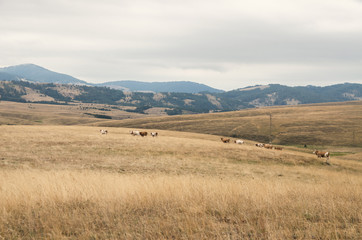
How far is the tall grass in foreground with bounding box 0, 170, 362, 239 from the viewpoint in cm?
577

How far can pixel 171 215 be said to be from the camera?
6719 millimetres

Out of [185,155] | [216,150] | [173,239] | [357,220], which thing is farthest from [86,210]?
[216,150]

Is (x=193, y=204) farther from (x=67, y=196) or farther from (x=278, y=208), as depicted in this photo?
(x=67, y=196)

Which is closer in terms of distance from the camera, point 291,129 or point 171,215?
point 171,215

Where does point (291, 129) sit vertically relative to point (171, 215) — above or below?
below

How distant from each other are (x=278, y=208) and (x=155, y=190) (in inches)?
157

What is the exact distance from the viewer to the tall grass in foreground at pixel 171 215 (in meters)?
5.77

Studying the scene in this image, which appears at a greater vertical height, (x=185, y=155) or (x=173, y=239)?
(x=173, y=239)

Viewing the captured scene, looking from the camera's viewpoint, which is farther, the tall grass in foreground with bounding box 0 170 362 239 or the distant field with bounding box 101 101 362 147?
the distant field with bounding box 101 101 362 147

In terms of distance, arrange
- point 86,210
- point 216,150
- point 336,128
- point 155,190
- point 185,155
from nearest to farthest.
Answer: point 86,210 < point 155,190 < point 185,155 < point 216,150 < point 336,128

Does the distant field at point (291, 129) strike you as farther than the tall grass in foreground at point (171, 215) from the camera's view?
Yes

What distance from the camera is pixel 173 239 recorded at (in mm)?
5574

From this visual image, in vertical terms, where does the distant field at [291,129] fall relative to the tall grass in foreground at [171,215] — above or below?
below

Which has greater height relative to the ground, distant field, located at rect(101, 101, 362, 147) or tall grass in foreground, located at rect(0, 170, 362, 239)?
tall grass in foreground, located at rect(0, 170, 362, 239)
